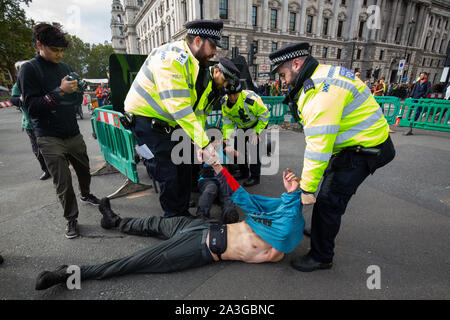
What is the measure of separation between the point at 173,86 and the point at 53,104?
56.2 inches

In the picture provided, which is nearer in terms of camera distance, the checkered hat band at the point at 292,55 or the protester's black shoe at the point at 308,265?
the checkered hat band at the point at 292,55

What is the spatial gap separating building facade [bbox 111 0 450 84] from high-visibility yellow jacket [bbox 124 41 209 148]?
110 ft

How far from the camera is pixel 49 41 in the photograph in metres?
2.34

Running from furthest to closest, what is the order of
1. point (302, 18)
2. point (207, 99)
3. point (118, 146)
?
1. point (302, 18)
2. point (118, 146)
3. point (207, 99)

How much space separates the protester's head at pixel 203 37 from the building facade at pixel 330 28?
33.5 m

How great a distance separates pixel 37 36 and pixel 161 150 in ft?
5.60

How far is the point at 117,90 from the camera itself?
407 centimetres

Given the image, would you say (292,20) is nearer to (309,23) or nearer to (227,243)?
(309,23)

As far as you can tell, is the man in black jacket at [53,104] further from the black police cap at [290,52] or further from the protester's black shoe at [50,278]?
the black police cap at [290,52]

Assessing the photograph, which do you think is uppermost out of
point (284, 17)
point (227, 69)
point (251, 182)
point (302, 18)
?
point (302, 18)

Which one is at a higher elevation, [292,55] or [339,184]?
[292,55]

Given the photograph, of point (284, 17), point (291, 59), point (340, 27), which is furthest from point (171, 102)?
point (340, 27)

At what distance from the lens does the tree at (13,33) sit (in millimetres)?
23922

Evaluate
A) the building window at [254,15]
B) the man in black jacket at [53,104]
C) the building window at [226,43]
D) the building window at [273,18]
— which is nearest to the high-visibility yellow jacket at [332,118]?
the man in black jacket at [53,104]
